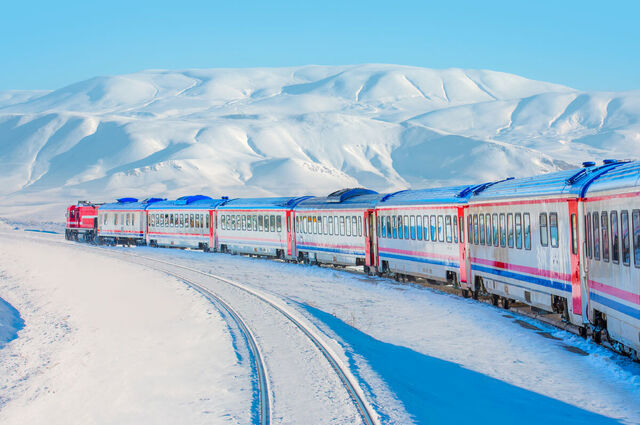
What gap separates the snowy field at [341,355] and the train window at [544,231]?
195 centimetres

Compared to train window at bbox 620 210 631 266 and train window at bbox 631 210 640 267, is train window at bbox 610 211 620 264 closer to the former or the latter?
train window at bbox 620 210 631 266

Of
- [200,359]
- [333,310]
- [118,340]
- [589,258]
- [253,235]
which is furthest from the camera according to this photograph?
[253,235]

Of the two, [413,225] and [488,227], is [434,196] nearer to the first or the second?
[413,225]

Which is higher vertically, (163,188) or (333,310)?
(163,188)

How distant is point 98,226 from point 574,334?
56.8 meters

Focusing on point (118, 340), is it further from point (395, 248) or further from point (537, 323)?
point (395, 248)

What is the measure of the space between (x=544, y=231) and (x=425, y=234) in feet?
30.2

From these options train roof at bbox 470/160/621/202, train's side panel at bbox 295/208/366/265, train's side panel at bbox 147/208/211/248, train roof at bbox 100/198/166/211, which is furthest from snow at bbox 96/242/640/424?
train roof at bbox 100/198/166/211

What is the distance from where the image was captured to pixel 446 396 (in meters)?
12.4

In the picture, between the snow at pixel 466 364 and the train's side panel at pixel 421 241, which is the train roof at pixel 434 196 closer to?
the train's side panel at pixel 421 241

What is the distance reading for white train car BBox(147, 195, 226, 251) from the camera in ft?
168

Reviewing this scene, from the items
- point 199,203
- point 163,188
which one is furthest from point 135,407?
point 163,188

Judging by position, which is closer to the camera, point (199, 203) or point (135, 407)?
point (135, 407)

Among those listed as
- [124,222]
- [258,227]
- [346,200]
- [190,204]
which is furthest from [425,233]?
[124,222]
